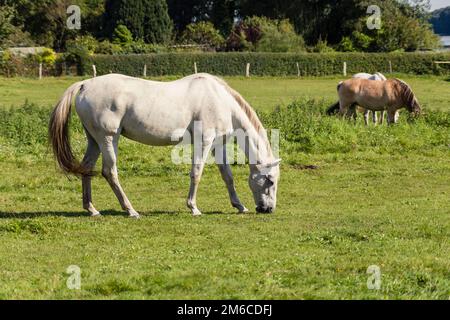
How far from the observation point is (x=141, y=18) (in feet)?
219

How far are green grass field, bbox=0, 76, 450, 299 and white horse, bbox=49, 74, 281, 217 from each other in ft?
1.73

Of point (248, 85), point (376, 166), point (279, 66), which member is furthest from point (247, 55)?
point (376, 166)

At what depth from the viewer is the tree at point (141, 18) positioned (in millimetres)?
66375

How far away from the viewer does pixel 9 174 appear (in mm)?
15695

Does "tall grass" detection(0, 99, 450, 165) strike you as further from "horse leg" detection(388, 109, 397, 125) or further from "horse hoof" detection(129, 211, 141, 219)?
"horse hoof" detection(129, 211, 141, 219)

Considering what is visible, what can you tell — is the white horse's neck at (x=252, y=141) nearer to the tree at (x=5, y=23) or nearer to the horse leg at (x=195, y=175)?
the horse leg at (x=195, y=175)

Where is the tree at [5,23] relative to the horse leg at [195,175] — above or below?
above

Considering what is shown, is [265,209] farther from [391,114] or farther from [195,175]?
[391,114]

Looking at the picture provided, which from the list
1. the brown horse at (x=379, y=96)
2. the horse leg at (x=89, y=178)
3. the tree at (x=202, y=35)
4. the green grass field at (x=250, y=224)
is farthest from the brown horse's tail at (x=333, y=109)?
the tree at (x=202, y=35)

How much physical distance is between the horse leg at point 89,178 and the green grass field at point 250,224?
20cm

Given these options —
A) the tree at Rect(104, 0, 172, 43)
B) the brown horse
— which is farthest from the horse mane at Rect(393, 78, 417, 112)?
the tree at Rect(104, 0, 172, 43)

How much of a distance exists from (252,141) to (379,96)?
478 inches

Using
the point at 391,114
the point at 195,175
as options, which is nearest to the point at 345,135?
the point at 391,114

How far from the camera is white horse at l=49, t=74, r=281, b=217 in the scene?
11305 millimetres
